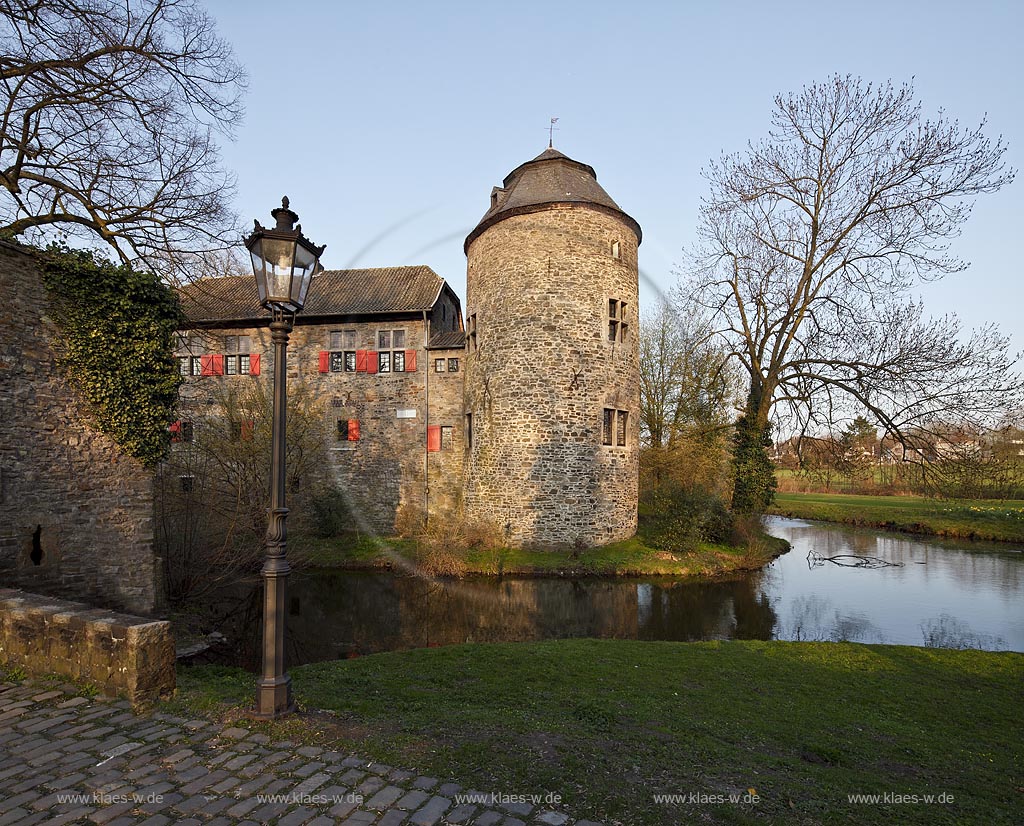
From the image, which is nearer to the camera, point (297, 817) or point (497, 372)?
point (297, 817)

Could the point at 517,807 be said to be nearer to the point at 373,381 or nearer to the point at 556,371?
the point at 556,371

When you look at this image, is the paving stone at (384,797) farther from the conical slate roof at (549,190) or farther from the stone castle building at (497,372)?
the conical slate roof at (549,190)

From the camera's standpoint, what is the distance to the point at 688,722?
16.9ft

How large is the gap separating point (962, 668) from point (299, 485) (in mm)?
17980

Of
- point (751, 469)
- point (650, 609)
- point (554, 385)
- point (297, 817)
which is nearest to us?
point (297, 817)

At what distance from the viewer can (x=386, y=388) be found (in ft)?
66.0

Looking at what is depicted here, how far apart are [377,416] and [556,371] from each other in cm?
756

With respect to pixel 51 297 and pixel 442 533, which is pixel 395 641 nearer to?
pixel 442 533

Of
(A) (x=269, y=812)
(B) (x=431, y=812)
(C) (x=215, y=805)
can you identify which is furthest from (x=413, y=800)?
(C) (x=215, y=805)

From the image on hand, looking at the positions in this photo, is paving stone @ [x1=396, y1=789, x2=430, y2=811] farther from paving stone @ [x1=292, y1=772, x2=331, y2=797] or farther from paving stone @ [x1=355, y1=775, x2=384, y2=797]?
paving stone @ [x1=292, y1=772, x2=331, y2=797]

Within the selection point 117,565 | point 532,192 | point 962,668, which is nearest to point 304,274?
point 117,565

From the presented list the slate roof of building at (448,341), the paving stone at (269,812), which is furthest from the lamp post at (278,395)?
the slate roof of building at (448,341)

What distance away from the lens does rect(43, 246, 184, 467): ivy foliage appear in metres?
7.62

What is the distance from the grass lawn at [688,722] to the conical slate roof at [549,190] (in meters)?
12.7
